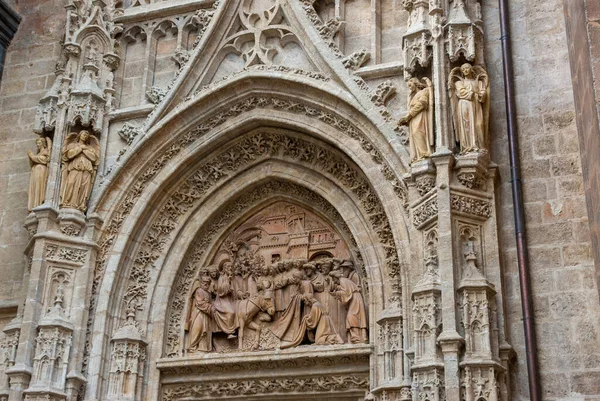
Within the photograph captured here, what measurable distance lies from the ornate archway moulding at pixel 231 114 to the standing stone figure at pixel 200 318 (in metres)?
1.61

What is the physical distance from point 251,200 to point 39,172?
2833mm

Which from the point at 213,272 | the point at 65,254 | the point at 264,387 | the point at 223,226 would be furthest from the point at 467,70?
the point at 65,254

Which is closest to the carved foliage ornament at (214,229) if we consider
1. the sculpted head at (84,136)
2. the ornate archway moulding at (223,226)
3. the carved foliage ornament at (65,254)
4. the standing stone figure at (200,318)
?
the ornate archway moulding at (223,226)

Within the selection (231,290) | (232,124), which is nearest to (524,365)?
(231,290)

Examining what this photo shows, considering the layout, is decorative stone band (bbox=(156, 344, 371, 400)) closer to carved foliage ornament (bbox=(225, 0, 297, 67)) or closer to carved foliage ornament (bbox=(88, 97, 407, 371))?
carved foliage ornament (bbox=(88, 97, 407, 371))

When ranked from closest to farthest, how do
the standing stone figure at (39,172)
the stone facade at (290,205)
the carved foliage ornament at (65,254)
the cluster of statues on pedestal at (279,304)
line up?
the stone facade at (290,205)
the cluster of statues on pedestal at (279,304)
the carved foliage ornament at (65,254)
the standing stone figure at (39,172)

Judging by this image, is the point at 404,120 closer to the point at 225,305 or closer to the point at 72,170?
the point at 225,305

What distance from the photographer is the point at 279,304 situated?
12180 millimetres

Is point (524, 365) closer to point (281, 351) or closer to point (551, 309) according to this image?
point (551, 309)

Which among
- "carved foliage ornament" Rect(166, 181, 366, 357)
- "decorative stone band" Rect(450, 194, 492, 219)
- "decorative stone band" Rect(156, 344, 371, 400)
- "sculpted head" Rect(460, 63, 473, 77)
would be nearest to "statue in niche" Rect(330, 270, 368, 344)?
"decorative stone band" Rect(156, 344, 371, 400)

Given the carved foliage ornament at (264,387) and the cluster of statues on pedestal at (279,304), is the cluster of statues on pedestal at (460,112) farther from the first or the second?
the carved foliage ornament at (264,387)

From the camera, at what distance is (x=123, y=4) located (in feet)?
46.0

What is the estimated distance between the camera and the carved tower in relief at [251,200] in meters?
10.8

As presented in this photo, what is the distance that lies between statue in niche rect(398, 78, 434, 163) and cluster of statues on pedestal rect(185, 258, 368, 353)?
6.42ft
